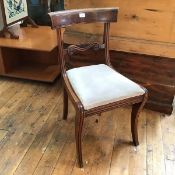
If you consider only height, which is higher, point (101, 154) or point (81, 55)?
point (81, 55)

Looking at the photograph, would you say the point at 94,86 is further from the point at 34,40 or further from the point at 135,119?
the point at 34,40

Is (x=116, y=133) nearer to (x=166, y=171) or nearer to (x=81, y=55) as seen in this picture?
(x=166, y=171)

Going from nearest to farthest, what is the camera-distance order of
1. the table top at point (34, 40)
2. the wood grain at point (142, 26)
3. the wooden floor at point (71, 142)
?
the wooden floor at point (71, 142) → the wood grain at point (142, 26) → the table top at point (34, 40)

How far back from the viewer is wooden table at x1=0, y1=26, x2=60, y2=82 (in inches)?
85.2

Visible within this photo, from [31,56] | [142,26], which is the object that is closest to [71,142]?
[142,26]

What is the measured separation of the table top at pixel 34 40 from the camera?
2.12 metres

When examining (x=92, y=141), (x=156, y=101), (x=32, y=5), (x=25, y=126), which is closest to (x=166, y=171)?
(x=92, y=141)

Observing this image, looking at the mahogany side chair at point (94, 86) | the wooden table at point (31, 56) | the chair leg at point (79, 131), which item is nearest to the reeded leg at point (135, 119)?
the mahogany side chair at point (94, 86)

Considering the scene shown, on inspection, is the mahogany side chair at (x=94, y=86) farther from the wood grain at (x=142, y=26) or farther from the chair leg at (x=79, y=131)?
the wood grain at (x=142, y=26)

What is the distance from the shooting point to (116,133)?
1.69 metres

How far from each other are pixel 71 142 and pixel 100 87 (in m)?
0.48

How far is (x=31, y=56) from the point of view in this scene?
100.0 inches

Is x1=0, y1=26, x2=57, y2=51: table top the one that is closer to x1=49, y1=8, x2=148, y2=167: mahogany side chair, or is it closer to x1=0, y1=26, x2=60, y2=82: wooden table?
x1=0, y1=26, x2=60, y2=82: wooden table

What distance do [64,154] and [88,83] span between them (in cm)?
49
